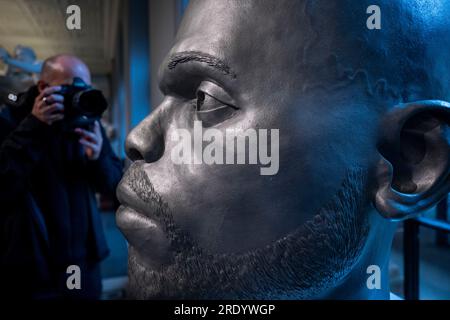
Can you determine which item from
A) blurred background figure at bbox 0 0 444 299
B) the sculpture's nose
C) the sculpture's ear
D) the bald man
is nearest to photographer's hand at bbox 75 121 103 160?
the bald man

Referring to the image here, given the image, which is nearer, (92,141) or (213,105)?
(213,105)

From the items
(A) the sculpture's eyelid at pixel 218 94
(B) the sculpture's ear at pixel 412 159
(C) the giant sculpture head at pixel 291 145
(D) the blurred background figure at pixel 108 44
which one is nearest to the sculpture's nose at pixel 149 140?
(C) the giant sculpture head at pixel 291 145

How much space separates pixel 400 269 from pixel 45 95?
1.95 m

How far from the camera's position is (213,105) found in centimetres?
59

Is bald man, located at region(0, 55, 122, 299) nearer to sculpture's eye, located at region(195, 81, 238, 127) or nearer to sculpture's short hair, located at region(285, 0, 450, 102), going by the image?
sculpture's eye, located at region(195, 81, 238, 127)

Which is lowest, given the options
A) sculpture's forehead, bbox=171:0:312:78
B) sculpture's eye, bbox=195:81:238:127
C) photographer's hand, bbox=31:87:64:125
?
sculpture's eye, bbox=195:81:238:127

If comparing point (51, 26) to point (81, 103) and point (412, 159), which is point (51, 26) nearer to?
point (81, 103)

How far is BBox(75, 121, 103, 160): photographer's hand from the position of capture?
91 centimetres

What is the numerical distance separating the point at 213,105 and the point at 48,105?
0.48 m

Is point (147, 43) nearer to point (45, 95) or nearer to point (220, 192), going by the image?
point (45, 95)

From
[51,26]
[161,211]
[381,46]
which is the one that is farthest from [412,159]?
[51,26]

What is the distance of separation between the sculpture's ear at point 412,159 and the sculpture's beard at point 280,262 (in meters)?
0.04

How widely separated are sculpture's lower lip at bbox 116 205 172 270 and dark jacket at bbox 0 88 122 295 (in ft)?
1.15

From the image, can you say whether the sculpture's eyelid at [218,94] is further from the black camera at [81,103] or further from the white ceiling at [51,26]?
the white ceiling at [51,26]
